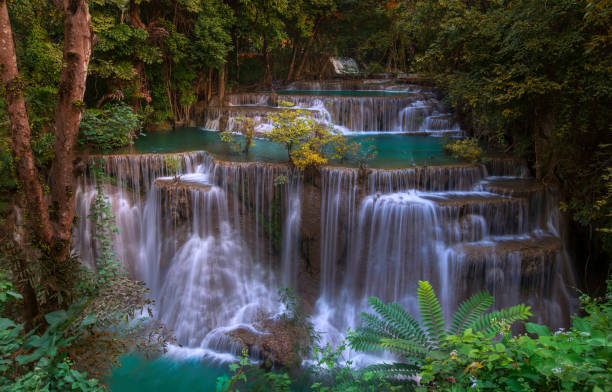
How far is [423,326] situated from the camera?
2.98m

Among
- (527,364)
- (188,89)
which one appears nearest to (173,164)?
(188,89)

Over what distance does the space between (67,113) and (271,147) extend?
26.7 feet

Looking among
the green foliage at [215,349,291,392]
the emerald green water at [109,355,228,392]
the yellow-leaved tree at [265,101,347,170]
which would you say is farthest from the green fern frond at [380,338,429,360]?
the yellow-leaved tree at [265,101,347,170]

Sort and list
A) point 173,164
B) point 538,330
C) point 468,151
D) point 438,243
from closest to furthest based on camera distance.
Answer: point 538,330 < point 438,243 < point 173,164 < point 468,151

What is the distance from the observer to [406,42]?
81.0 ft

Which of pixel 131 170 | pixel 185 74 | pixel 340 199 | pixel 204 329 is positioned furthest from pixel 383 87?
pixel 204 329

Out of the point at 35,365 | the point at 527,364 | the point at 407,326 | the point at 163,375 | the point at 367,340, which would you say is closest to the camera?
the point at 527,364

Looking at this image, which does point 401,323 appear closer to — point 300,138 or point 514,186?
point 300,138

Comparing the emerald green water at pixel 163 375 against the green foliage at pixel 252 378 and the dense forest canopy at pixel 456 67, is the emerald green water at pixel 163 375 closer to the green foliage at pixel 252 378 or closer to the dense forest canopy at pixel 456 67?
the green foliage at pixel 252 378

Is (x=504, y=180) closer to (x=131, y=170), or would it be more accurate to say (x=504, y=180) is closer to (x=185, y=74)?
(x=131, y=170)

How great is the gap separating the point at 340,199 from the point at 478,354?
6.53 m

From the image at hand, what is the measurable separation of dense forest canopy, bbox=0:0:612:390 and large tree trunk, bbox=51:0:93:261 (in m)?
0.01

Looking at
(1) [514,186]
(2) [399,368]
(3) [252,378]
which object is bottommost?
(3) [252,378]

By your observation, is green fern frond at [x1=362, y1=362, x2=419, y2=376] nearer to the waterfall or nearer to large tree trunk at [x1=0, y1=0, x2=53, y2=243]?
large tree trunk at [x1=0, y1=0, x2=53, y2=243]
